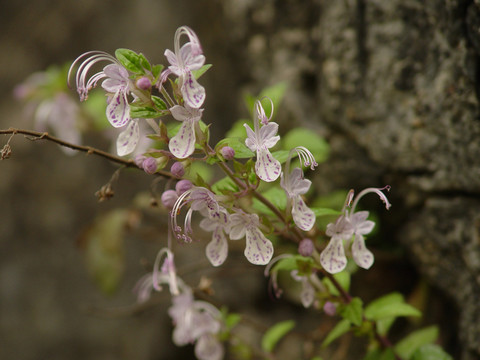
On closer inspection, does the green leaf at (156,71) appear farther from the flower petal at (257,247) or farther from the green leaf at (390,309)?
the green leaf at (390,309)

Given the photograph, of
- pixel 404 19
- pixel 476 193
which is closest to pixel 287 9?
pixel 404 19

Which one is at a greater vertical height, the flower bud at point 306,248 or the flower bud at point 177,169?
the flower bud at point 177,169

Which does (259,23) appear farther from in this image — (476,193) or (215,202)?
(215,202)

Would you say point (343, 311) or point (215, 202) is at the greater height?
point (215, 202)

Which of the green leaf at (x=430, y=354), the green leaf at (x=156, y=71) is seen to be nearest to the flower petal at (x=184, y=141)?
the green leaf at (x=156, y=71)

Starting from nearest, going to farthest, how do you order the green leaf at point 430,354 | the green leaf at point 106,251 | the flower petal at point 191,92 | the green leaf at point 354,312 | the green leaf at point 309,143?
the flower petal at point 191,92, the green leaf at point 354,312, the green leaf at point 430,354, the green leaf at point 309,143, the green leaf at point 106,251

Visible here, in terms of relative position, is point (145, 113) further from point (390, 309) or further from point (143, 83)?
point (390, 309)

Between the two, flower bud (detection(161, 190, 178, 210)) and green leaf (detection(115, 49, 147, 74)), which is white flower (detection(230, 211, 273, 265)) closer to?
flower bud (detection(161, 190, 178, 210))
